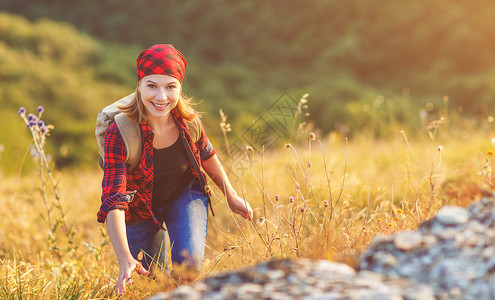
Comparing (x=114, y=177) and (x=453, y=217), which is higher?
(x=114, y=177)

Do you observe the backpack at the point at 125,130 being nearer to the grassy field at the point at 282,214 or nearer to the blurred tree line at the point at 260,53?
the grassy field at the point at 282,214

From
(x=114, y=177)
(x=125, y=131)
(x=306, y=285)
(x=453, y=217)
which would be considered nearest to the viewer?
(x=306, y=285)

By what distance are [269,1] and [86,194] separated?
20131 mm

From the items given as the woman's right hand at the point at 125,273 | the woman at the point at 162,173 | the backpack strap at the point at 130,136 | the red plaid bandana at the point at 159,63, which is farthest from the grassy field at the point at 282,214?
the red plaid bandana at the point at 159,63

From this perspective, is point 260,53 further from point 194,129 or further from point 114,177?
point 114,177

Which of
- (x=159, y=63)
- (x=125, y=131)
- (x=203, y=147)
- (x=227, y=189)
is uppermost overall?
(x=159, y=63)

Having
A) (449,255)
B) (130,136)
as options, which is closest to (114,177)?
(130,136)

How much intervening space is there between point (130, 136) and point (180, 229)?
26.4 inches

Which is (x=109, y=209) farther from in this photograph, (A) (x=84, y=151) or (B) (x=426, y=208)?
(A) (x=84, y=151)

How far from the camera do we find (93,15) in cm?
2491

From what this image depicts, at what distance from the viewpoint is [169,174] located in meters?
2.76

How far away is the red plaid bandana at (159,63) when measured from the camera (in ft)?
8.12

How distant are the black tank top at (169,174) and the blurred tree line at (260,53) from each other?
11.5 meters

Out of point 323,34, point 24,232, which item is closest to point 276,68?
point 323,34
